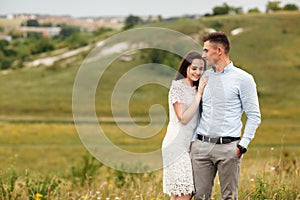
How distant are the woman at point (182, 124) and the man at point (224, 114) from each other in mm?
84

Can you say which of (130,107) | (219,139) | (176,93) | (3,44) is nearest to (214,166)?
(219,139)

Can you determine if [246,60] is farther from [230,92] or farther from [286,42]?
[230,92]

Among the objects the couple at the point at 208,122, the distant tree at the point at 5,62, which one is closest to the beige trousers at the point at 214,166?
the couple at the point at 208,122

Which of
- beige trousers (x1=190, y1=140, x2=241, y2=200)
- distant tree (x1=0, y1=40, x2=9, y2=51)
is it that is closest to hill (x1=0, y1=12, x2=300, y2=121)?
distant tree (x1=0, y1=40, x2=9, y2=51)

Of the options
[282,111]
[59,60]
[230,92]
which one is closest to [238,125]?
[230,92]

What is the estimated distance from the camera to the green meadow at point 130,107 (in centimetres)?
803

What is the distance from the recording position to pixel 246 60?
226 ft

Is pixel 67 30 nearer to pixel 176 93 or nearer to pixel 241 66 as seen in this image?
pixel 241 66

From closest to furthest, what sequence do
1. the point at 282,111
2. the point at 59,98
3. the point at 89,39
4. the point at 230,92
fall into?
the point at 230,92
the point at 282,111
the point at 59,98
the point at 89,39

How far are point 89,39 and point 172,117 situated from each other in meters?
92.2

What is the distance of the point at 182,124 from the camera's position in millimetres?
5762

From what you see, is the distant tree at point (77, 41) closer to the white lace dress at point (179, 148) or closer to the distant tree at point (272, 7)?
the distant tree at point (272, 7)

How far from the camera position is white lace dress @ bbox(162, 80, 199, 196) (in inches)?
226

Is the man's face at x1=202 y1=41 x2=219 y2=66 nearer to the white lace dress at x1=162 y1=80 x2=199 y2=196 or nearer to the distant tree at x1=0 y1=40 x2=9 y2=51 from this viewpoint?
the white lace dress at x1=162 y1=80 x2=199 y2=196
